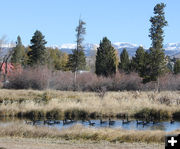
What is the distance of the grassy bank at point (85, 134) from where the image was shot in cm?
1451

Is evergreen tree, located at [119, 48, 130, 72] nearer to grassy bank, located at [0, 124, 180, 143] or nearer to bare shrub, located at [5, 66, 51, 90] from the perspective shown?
bare shrub, located at [5, 66, 51, 90]

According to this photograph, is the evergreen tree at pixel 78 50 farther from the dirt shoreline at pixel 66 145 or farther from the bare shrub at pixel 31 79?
the dirt shoreline at pixel 66 145

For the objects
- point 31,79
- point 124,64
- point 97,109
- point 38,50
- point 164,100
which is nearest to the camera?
point 97,109

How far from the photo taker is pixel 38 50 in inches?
2625

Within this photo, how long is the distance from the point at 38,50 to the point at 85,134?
52.6m

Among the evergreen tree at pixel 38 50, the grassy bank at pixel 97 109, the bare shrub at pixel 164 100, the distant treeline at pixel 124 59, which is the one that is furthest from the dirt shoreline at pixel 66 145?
the evergreen tree at pixel 38 50

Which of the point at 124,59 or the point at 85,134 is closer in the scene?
the point at 85,134

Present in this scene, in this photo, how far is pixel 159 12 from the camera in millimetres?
49750

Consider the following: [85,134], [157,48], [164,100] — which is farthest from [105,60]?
[85,134]

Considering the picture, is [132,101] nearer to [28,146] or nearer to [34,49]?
[28,146]

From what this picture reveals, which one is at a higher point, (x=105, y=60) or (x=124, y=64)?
(x=105, y=60)

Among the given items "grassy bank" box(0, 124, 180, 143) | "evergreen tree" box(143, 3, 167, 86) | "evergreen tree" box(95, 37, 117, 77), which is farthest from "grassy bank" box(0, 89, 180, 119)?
"evergreen tree" box(95, 37, 117, 77)

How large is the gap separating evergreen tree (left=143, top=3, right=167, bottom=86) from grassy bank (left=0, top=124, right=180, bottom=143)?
34.0 m

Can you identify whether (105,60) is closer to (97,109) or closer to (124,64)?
(124,64)
